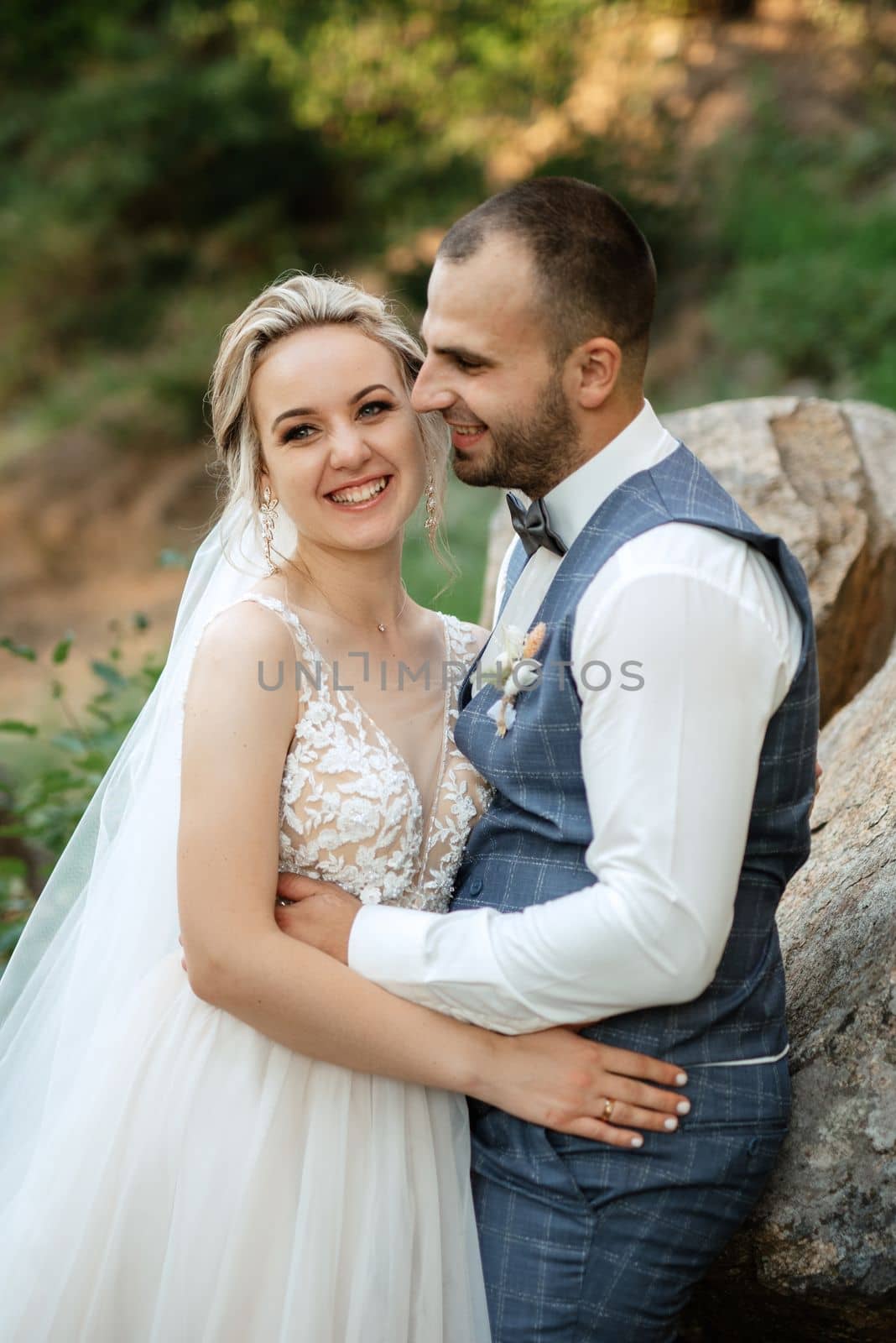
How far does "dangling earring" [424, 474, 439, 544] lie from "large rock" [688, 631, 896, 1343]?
1117 mm

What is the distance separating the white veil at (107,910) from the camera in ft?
7.95

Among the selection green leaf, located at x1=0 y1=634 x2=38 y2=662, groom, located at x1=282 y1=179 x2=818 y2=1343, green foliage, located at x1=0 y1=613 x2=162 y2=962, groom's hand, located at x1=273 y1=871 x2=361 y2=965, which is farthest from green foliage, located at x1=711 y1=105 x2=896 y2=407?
groom's hand, located at x1=273 y1=871 x2=361 y2=965

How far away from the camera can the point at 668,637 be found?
5.97 feet

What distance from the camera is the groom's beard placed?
2.11 meters

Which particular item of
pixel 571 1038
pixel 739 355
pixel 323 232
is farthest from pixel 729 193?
pixel 571 1038

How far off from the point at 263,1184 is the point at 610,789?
88cm

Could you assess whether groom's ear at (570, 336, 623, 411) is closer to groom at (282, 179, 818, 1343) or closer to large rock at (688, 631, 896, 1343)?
groom at (282, 179, 818, 1343)

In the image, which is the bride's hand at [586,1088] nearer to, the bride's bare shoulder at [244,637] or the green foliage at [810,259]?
the bride's bare shoulder at [244,637]

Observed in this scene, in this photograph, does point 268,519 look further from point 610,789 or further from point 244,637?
point 610,789

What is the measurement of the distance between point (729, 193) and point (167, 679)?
9.59m

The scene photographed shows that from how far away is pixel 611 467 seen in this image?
210 centimetres

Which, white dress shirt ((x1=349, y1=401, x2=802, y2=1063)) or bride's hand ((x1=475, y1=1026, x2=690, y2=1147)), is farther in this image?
bride's hand ((x1=475, y1=1026, x2=690, y2=1147))

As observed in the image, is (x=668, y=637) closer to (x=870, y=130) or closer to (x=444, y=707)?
(x=444, y=707)

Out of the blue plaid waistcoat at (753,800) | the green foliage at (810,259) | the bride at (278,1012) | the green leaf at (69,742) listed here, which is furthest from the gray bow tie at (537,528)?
the green foliage at (810,259)
